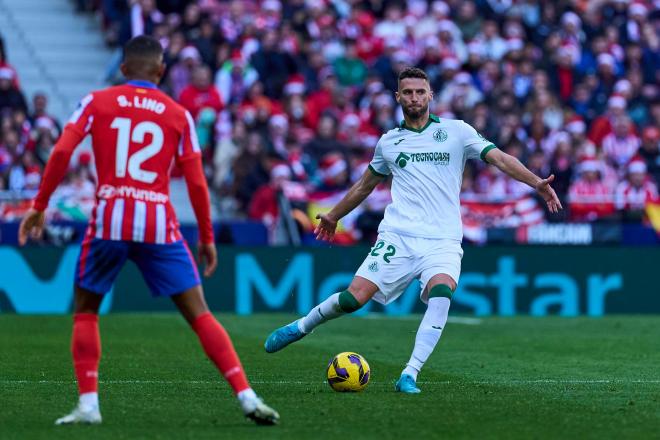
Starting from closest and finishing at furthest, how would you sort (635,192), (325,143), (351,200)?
1. (351,200)
2. (635,192)
3. (325,143)

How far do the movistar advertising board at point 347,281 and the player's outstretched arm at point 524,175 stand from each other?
9.64 meters

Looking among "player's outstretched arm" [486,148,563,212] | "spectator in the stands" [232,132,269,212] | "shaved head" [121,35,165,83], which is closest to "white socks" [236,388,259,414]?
"shaved head" [121,35,165,83]

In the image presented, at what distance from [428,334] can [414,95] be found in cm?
180

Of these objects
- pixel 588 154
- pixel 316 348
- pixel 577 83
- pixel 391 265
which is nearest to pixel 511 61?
pixel 577 83

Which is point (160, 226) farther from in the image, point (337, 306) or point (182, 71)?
point (182, 71)

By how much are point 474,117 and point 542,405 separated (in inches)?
606

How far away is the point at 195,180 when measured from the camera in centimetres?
820

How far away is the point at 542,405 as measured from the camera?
9508 millimetres

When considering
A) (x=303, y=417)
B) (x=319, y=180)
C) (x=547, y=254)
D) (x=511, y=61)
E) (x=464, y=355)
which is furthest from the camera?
(x=511, y=61)

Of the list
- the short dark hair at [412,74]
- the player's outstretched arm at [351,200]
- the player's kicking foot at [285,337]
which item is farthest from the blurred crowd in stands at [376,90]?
the short dark hair at [412,74]

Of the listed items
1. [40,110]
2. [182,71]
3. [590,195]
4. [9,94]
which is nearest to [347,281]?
[590,195]

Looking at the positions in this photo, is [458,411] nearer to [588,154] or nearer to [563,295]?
[563,295]

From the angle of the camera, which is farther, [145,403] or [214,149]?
[214,149]

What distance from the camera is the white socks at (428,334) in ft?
33.7
